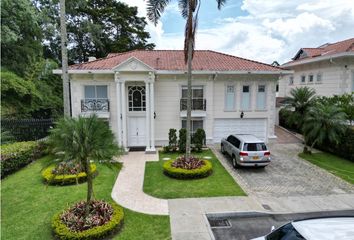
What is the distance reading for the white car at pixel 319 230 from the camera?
3996 mm

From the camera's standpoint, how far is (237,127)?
1947 cm

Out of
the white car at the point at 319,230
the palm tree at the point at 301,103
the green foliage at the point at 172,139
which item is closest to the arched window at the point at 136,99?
the green foliage at the point at 172,139

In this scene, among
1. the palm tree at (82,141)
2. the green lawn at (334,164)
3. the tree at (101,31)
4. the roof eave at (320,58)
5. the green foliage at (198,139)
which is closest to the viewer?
the palm tree at (82,141)

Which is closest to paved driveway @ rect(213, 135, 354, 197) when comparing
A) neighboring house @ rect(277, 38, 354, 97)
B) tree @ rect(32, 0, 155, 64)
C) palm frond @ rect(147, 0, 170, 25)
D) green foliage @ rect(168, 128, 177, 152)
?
green foliage @ rect(168, 128, 177, 152)

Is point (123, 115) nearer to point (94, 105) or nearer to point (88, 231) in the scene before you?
point (94, 105)

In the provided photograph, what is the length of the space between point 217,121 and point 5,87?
15.4 metres

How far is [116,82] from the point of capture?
1662 centimetres

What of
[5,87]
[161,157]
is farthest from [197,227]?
[5,87]

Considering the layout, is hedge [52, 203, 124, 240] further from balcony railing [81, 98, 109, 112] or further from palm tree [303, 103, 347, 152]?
palm tree [303, 103, 347, 152]

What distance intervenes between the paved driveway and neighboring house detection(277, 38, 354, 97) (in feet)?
27.4

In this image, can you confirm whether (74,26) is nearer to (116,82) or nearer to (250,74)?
(116,82)

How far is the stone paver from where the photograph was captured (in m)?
10.9

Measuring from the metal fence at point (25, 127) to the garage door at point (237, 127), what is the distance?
12188 millimetres

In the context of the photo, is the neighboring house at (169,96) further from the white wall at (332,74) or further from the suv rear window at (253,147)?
the suv rear window at (253,147)
